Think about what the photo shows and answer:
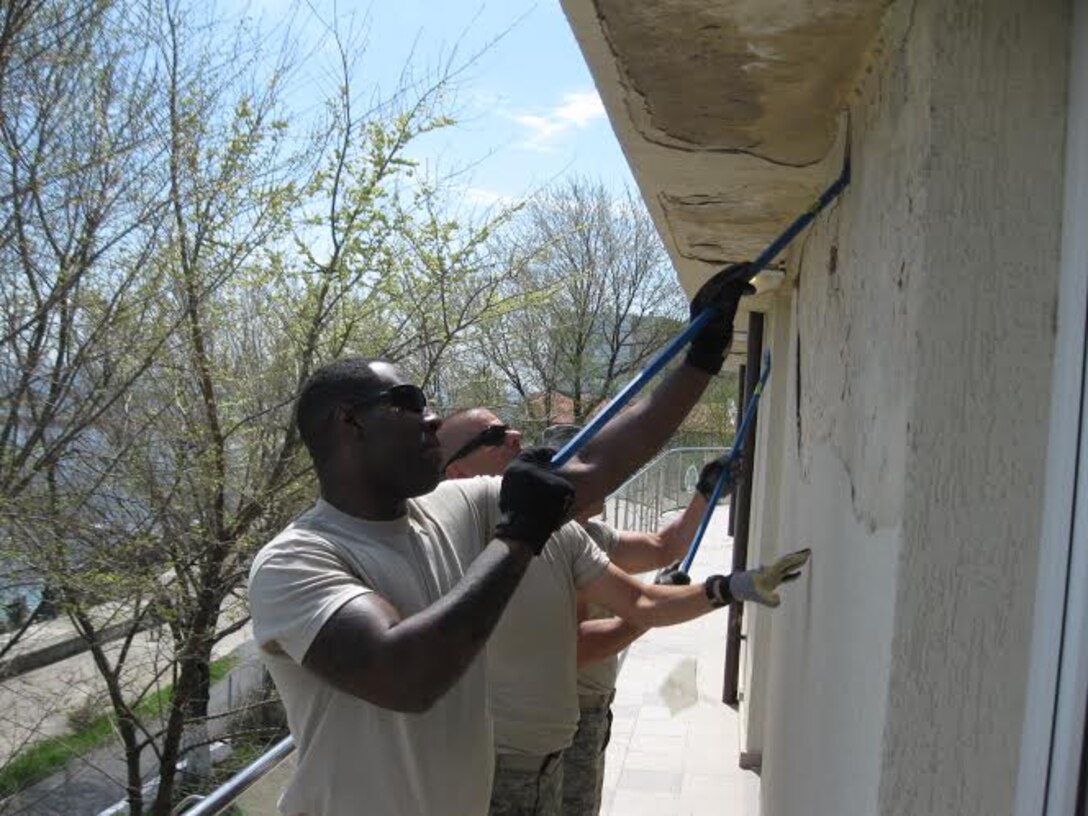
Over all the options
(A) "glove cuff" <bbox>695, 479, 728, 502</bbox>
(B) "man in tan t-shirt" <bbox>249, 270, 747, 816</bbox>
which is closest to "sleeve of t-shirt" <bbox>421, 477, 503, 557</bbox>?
(B) "man in tan t-shirt" <bbox>249, 270, 747, 816</bbox>

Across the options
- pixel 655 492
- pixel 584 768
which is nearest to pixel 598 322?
pixel 655 492

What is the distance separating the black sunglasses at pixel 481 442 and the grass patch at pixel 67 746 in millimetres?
3376

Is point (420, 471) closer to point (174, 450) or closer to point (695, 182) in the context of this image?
point (695, 182)

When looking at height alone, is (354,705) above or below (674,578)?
above


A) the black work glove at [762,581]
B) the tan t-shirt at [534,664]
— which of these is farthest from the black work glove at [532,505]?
the tan t-shirt at [534,664]

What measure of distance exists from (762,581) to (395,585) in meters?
0.86

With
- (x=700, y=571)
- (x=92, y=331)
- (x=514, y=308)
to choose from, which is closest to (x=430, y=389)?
(x=514, y=308)

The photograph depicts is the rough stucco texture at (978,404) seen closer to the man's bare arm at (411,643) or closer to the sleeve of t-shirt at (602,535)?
the man's bare arm at (411,643)

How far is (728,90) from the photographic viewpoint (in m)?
1.80

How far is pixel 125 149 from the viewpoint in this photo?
4930 millimetres

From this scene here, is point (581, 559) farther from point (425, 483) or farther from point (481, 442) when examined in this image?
point (425, 483)

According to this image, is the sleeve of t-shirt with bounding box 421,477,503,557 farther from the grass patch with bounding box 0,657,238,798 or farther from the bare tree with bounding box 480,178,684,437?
the bare tree with bounding box 480,178,684,437

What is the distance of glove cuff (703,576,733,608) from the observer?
254cm

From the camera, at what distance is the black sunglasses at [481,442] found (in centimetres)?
294
